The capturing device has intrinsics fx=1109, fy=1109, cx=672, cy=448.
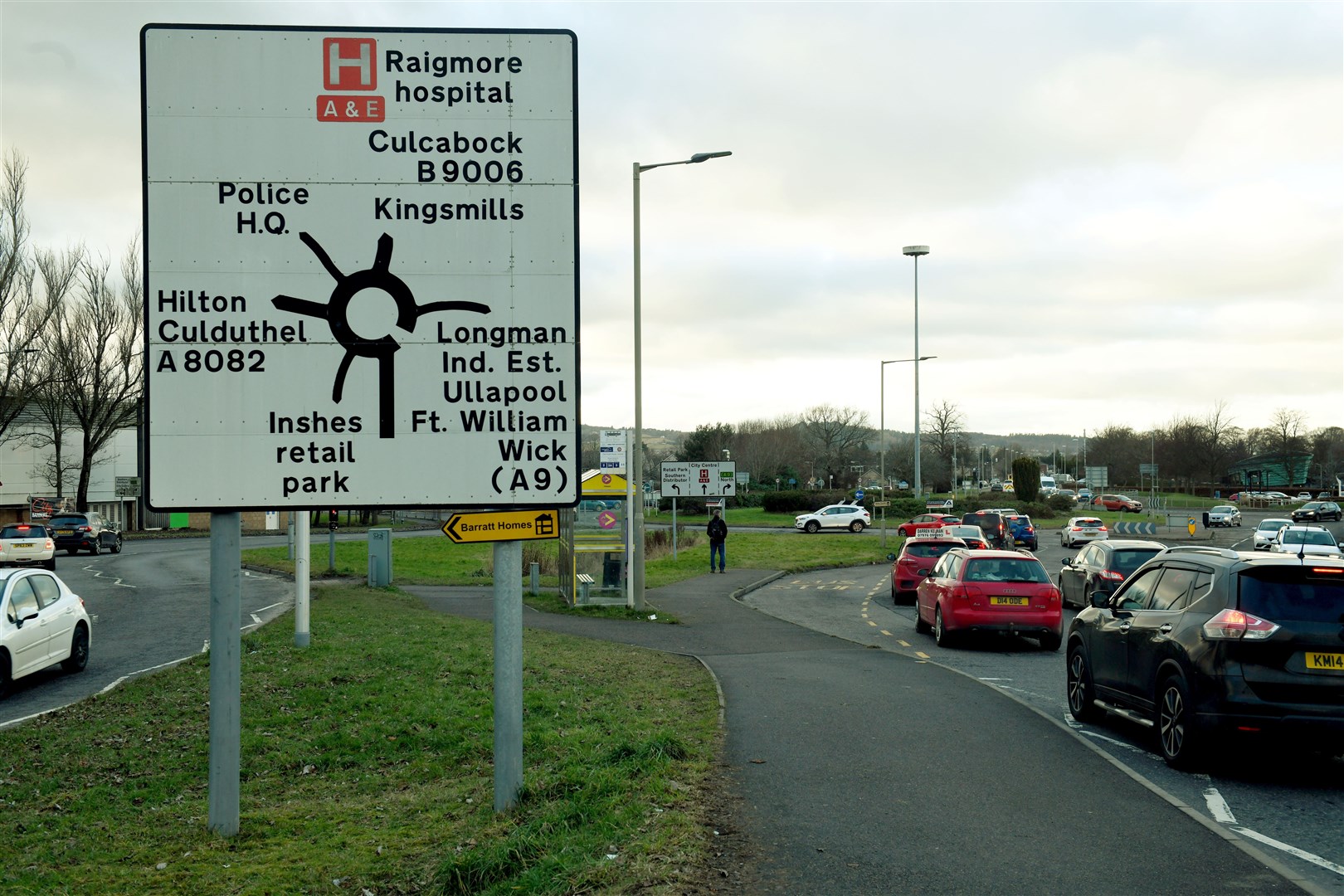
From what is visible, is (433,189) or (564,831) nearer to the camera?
(564,831)

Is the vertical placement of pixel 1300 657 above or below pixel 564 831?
above

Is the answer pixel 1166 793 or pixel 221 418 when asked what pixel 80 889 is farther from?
pixel 1166 793

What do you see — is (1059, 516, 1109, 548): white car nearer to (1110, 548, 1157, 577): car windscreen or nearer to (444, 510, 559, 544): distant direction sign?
(1110, 548, 1157, 577): car windscreen

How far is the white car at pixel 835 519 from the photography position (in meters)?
64.1

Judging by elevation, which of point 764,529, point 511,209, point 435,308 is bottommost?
point 764,529

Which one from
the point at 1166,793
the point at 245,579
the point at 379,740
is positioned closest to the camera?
the point at 1166,793

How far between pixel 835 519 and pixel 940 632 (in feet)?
154

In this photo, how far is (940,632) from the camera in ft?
59.0

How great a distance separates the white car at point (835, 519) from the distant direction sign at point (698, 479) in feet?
94.2

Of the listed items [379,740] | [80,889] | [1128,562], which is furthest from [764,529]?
[80,889]

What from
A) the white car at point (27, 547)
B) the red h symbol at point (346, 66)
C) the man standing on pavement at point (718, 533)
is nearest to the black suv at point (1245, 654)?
the red h symbol at point (346, 66)

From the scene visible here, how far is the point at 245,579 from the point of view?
30094 mm

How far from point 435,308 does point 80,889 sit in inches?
148

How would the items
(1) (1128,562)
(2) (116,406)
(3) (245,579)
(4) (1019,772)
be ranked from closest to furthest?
(4) (1019,772) → (1) (1128,562) → (3) (245,579) → (2) (116,406)
